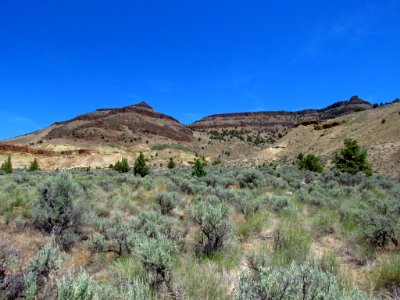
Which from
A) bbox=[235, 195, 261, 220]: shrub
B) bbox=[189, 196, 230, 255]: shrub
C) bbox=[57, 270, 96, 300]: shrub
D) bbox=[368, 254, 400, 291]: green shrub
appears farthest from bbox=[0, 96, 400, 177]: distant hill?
bbox=[57, 270, 96, 300]: shrub

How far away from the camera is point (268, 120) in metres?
148

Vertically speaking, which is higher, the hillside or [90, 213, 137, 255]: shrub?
the hillside

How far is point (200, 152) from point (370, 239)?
93.7 m

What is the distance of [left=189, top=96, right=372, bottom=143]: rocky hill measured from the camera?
131 meters

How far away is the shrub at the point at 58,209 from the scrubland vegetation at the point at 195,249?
0.02 metres

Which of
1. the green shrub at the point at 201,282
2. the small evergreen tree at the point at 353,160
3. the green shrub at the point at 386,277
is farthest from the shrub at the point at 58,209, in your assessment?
the small evergreen tree at the point at 353,160

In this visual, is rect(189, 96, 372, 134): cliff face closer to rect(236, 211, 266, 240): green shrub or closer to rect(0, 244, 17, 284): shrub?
rect(236, 211, 266, 240): green shrub

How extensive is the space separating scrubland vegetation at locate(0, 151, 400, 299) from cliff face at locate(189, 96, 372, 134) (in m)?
126

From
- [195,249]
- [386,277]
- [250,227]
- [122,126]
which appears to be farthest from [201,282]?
[122,126]

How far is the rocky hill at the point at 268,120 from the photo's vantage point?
429 feet

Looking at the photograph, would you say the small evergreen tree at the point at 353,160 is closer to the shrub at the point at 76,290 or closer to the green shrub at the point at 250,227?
the green shrub at the point at 250,227

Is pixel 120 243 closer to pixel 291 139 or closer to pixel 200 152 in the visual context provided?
pixel 291 139

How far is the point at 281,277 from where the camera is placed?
9.95 ft

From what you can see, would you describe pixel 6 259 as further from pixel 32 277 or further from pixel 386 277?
pixel 386 277
